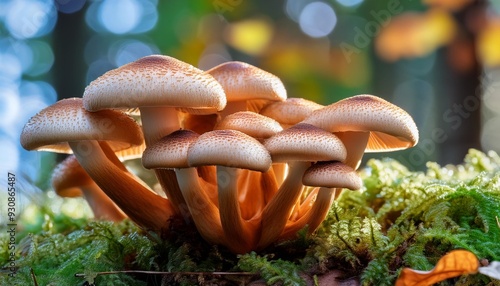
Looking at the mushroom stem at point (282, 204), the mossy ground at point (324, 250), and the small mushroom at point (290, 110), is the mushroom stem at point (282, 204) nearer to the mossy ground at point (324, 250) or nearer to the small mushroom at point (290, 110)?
the mossy ground at point (324, 250)

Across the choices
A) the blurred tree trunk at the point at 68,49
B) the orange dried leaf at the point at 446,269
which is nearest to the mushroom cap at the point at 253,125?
the orange dried leaf at the point at 446,269

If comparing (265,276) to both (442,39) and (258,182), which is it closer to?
(258,182)

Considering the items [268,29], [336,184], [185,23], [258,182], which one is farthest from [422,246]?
[185,23]

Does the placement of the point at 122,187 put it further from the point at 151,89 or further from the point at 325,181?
the point at 325,181

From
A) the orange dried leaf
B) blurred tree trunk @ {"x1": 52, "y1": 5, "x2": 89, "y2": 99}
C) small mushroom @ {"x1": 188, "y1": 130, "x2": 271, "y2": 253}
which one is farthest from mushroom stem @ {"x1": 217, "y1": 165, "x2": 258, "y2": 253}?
blurred tree trunk @ {"x1": 52, "y1": 5, "x2": 89, "y2": 99}

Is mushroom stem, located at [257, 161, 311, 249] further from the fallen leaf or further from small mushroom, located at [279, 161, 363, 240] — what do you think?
the fallen leaf

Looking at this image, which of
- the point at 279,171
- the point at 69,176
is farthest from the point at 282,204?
the point at 69,176
